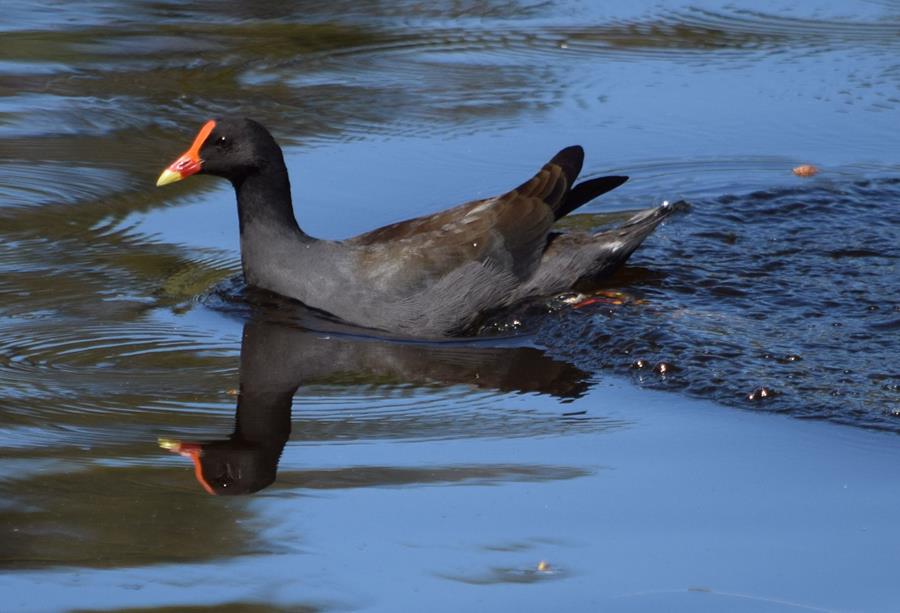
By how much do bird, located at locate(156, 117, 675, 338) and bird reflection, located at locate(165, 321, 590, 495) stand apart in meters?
0.25

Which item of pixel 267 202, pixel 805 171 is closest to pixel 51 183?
pixel 267 202

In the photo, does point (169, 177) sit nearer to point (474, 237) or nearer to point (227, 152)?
point (227, 152)

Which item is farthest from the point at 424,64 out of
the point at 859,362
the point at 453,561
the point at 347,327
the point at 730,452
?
the point at 453,561

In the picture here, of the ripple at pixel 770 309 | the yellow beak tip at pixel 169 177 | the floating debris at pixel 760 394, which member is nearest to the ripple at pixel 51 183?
the yellow beak tip at pixel 169 177

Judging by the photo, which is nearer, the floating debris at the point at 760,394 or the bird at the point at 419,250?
the floating debris at the point at 760,394

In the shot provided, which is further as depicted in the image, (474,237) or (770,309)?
(474,237)

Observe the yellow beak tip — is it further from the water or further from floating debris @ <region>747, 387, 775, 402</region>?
floating debris @ <region>747, 387, 775, 402</region>

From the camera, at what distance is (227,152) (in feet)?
23.8

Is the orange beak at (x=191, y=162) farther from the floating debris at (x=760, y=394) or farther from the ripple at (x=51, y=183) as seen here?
the floating debris at (x=760, y=394)

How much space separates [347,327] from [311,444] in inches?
63.3

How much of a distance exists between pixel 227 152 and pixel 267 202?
29cm

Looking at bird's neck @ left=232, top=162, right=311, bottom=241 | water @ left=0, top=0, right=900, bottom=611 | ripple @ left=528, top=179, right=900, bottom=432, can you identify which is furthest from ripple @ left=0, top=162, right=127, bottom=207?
ripple @ left=528, top=179, right=900, bottom=432

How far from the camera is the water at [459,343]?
446 cm

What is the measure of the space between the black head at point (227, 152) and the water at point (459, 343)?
1.64 feet
